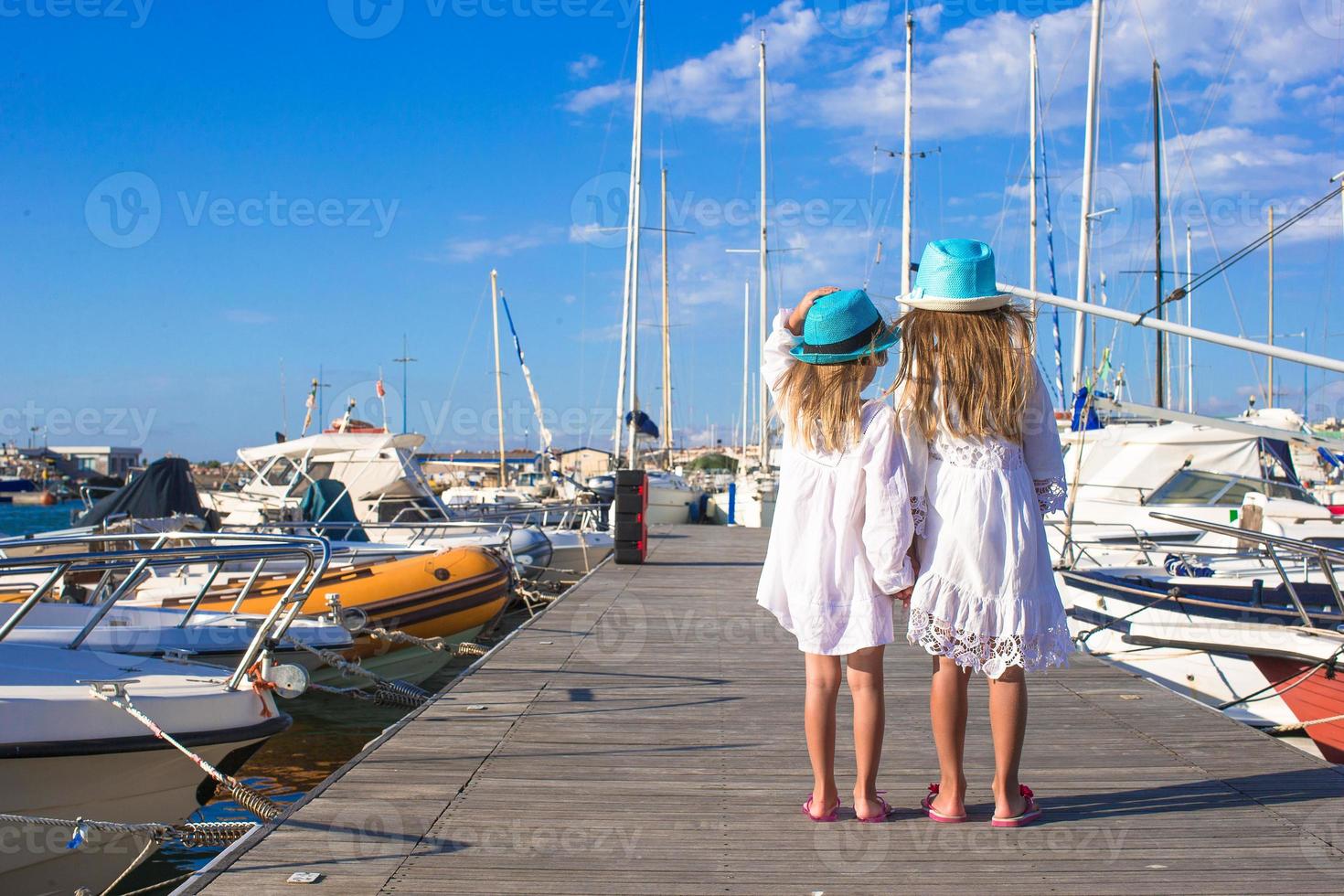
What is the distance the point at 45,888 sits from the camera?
5188mm

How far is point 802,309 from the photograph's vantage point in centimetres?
375

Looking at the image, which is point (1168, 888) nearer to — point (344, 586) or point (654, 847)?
point (654, 847)

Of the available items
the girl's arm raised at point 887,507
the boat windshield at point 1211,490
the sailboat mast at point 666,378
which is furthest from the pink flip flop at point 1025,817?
the sailboat mast at point 666,378

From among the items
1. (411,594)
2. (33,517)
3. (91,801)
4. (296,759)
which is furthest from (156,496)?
(33,517)

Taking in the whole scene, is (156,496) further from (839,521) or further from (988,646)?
(988,646)

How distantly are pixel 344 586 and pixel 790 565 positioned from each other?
25.7 ft

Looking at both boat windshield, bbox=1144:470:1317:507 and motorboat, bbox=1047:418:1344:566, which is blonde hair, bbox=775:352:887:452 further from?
boat windshield, bbox=1144:470:1317:507

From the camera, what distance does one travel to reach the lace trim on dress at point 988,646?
346 centimetres

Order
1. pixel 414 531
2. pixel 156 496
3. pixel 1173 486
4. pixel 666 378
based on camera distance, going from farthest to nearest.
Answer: pixel 666 378 → pixel 414 531 → pixel 156 496 → pixel 1173 486

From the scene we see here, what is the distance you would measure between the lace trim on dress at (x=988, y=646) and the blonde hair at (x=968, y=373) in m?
0.60

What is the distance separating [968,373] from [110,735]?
408 cm

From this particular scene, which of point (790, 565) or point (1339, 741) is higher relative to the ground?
point (790, 565)

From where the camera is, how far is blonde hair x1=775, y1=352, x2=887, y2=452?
11.7ft

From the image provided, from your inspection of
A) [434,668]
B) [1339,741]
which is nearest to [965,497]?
[1339,741]
